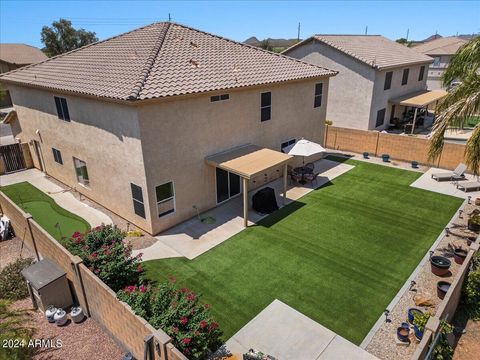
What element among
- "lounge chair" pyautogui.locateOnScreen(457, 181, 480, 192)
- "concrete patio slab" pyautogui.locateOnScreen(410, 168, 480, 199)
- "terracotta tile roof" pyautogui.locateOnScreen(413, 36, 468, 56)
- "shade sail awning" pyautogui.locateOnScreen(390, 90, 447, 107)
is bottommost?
"concrete patio slab" pyautogui.locateOnScreen(410, 168, 480, 199)

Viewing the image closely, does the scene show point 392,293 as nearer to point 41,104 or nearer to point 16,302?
point 16,302

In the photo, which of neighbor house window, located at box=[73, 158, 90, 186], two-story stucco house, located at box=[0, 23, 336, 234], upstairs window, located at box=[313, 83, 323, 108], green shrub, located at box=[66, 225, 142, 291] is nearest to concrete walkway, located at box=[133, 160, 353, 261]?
two-story stucco house, located at box=[0, 23, 336, 234]

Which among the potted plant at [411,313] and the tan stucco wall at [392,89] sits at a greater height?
the tan stucco wall at [392,89]

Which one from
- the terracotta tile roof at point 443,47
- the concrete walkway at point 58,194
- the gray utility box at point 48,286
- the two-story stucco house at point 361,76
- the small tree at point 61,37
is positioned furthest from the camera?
the small tree at point 61,37

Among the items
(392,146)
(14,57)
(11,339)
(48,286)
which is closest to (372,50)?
(392,146)

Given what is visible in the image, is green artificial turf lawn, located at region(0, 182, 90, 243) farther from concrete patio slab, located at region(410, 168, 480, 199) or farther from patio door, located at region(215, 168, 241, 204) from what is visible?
concrete patio slab, located at region(410, 168, 480, 199)

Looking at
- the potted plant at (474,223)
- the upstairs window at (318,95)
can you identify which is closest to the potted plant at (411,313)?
the potted plant at (474,223)

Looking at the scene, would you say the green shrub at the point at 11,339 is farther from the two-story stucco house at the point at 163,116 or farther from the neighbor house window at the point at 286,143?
the neighbor house window at the point at 286,143
